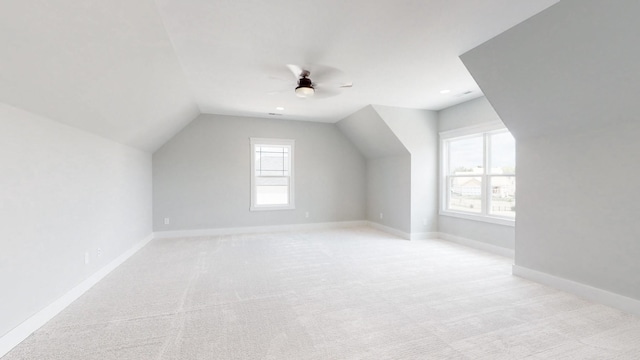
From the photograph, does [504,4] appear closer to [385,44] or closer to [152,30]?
[385,44]

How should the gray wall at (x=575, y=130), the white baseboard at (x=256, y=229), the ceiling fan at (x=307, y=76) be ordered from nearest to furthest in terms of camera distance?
the gray wall at (x=575, y=130) → the ceiling fan at (x=307, y=76) → the white baseboard at (x=256, y=229)

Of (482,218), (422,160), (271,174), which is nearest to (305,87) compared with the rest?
(422,160)

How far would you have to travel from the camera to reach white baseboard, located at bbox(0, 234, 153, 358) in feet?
6.48

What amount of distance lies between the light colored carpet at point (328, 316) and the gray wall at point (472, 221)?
50 centimetres

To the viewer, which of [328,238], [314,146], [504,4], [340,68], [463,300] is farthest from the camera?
[314,146]

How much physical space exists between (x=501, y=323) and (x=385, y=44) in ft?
9.21

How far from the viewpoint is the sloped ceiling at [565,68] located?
207 centimetres

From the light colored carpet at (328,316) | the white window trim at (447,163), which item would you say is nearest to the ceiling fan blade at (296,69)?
the light colored carpet at (328,316)

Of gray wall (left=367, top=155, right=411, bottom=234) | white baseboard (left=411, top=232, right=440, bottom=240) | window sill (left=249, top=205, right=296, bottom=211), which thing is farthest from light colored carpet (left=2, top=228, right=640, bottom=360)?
window sill (left=249, top=205, right=296, bottom=211)

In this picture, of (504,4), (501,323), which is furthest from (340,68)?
(501,323)

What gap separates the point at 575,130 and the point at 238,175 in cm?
558

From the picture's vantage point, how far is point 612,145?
2.71 meters

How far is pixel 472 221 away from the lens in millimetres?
4910

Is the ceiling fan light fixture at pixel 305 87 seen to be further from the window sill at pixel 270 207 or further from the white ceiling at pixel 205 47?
the window sill at pixel 270 207
